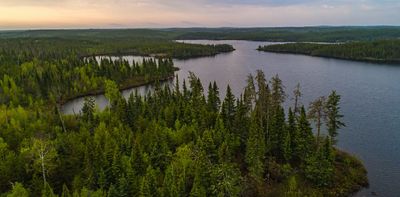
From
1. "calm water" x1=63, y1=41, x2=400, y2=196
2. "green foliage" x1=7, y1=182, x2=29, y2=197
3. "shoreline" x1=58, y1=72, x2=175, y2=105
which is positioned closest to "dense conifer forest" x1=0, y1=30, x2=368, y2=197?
"green foliage" x1=7, y1=182, x2=29, y2=197

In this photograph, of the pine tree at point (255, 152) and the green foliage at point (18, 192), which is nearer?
the green foliage at point (18, 192)

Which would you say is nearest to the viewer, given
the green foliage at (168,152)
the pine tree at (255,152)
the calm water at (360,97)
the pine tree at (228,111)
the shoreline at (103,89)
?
the green foliage at (168,152)

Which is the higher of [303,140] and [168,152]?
[303,140]

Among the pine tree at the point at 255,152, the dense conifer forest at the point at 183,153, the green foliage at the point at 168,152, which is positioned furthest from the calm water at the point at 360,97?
the pine tree at the point at 255,152

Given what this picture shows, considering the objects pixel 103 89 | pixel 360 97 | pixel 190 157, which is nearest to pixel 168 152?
pixel 190 157

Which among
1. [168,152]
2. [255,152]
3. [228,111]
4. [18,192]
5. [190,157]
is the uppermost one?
[228,111]

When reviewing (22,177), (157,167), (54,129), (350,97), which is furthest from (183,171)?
(350,97)

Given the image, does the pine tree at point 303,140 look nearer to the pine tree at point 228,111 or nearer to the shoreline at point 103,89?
the pine tree at point 228,111

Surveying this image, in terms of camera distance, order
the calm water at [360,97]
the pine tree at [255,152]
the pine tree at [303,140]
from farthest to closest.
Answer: the calm water at [360,97] → the pine tree at [303,140] → the pine tree at [255,152]

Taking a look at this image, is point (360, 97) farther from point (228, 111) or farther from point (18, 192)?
point (18, 192)

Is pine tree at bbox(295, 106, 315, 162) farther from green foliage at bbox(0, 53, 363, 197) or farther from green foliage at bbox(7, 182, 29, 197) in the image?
green foliage at bbox(7, 182, 29, 197)
